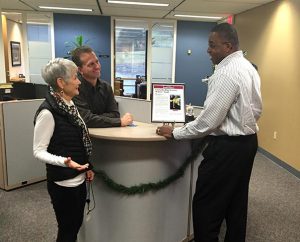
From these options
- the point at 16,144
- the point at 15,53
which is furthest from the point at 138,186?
the point at 15,53

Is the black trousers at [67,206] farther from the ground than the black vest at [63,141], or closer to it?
closer to it

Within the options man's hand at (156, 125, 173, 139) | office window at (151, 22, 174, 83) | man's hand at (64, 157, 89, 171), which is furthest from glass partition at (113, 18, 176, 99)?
man's hand at (64, 157, 89, 171)

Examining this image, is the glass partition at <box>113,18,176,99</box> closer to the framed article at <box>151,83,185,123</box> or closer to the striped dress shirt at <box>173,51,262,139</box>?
the framed article at <box>151,83,185,123</box>

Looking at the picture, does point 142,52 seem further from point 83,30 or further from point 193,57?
point 83,30

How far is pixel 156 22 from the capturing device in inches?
318

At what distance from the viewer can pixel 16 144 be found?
3502 millimetres

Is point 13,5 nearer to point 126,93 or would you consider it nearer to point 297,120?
point 126,93

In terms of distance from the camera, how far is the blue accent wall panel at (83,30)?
764cm

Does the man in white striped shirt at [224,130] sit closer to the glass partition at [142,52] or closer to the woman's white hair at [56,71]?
the woman's white hair at [56,71]

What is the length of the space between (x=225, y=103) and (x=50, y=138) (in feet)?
3.23

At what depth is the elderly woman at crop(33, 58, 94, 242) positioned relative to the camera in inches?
62.7

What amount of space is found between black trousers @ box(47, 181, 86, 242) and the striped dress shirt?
74cm

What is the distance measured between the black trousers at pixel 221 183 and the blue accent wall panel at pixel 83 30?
6476mm

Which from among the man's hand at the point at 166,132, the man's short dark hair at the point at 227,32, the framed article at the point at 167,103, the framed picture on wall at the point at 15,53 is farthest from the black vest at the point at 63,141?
the framed picture on wall at the point at 15,53
